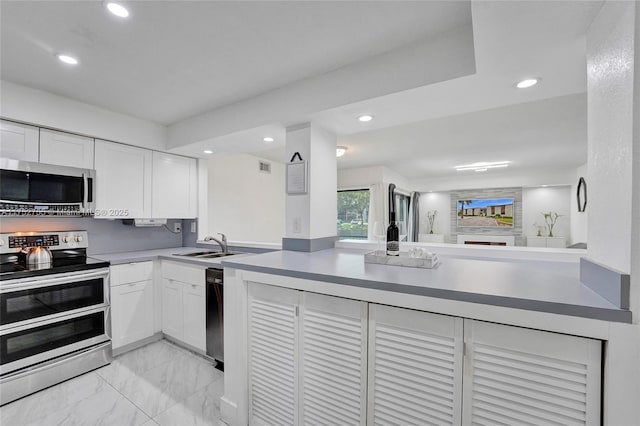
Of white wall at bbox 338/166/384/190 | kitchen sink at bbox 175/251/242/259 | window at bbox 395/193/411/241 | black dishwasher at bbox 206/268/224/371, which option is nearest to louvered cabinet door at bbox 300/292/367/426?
black dishwasher at bbox 206/268/224/371

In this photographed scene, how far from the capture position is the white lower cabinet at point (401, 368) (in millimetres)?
931

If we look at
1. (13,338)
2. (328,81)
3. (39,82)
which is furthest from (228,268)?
(39,82)

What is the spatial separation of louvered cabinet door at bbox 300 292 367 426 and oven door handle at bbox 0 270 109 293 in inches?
81.9

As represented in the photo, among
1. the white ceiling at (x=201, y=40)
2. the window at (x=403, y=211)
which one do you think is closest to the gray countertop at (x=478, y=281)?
the white ceiling at (x=201, y=40)

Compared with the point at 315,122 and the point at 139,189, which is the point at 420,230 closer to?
the point at 315,122

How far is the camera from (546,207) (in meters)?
6.35

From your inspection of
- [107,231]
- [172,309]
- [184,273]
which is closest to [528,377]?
[184,273]

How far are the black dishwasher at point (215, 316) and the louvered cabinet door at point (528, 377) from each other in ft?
6.21

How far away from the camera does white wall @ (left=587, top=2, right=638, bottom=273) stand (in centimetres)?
84

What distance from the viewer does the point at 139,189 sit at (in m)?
2.95

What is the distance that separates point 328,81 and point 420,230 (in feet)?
21.5

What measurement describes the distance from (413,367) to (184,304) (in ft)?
7.36

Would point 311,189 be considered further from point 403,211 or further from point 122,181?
point 403,211

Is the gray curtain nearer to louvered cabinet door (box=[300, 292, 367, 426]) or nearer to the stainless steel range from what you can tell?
louvered cabinet door (box=[300, 292, 367, 426])
